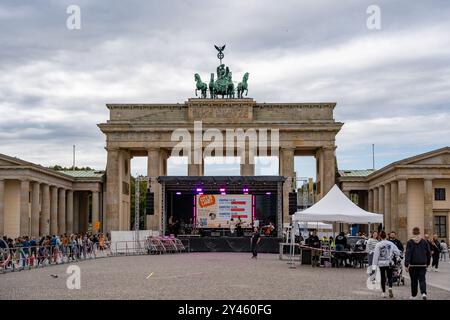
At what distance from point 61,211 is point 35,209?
11.5 meters

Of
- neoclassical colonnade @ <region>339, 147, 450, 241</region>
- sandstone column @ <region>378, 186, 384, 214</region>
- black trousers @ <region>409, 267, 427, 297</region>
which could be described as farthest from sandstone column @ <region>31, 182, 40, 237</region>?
black trousers @ <region>409, 267, 427, 297</region>

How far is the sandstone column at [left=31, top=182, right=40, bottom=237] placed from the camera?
70.9m

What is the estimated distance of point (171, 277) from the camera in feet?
89.2

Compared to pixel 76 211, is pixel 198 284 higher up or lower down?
lower down

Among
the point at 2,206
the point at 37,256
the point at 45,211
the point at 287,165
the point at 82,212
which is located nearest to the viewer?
the point at 37,256

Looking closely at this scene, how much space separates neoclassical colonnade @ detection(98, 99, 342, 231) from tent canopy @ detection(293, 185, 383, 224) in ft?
140

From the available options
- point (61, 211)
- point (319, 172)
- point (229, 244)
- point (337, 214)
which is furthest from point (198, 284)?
point (319, 172)

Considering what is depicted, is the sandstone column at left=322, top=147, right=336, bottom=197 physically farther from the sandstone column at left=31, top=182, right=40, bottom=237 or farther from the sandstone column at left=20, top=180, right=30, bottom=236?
the sandstone column at left=20, top=180, right=30, bottom=236

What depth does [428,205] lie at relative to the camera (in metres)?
70.7

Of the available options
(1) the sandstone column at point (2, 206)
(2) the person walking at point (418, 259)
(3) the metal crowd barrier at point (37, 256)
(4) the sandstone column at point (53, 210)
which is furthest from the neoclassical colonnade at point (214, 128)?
(2) the person walking at point (418, 259)

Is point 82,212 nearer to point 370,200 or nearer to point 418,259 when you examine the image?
point 370,200
